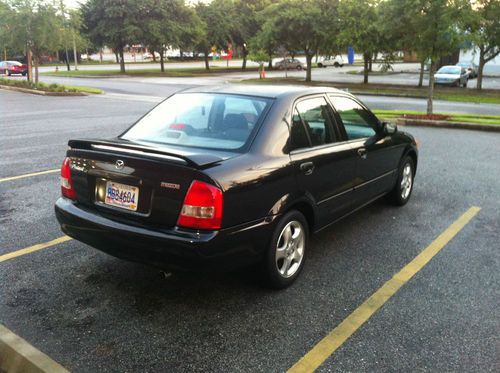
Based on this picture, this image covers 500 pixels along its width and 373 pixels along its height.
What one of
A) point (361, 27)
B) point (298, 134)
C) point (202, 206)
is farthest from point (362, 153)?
point (361, 27)

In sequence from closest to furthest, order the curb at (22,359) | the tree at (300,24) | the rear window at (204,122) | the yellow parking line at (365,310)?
1. the curb at (22,359)
2. the yellow parking line at (365,310)
3. the rear window at (204,122)
4. the tree at (300,24)

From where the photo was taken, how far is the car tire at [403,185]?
19.4ft

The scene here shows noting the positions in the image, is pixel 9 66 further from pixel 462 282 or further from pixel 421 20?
pixel 462 282

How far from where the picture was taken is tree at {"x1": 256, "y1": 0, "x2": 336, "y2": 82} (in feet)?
99.1

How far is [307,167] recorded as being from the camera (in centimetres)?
400

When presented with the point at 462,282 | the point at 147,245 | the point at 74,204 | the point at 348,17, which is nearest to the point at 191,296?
the point at 147,245

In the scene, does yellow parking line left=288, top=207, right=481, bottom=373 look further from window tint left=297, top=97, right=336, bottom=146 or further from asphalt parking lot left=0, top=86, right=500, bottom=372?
window tint left=297, top=97, right=336, bottom=146

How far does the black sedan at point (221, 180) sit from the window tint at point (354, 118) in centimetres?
2

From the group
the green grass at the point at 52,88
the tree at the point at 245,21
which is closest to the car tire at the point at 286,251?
the green grass at the point at 52,88

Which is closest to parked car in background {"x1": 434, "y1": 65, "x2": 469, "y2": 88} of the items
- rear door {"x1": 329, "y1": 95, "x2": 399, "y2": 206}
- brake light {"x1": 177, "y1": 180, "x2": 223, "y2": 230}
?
rear door {"x1": 329, "y1": 95, "x2": 399, "y2": 206}

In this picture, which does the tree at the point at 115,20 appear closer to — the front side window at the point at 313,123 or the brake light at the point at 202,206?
the front side window at the point at 313,123

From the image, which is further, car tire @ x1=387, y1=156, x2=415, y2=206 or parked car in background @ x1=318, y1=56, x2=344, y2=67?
parked car in background @ x1=318, y1=56, x2=344, y2=67

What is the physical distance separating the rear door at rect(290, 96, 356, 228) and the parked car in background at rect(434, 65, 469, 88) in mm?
27926

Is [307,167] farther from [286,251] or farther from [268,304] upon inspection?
[268,304]
